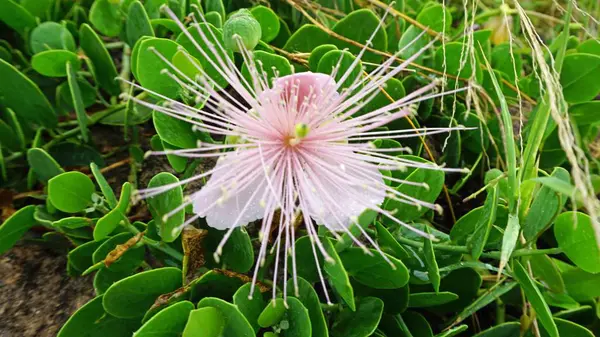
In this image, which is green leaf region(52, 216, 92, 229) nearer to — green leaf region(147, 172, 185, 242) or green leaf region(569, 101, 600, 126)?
green leaf region(147, 172, 185, 242)

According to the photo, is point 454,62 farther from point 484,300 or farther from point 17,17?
point 17,17

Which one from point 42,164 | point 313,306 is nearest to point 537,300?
point 313,306

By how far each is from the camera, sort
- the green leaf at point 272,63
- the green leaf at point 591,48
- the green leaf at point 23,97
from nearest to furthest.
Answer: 1. the green leaf at point 272,63
2. the green leaf at point 23,97
3. the green leaf at point 591,48

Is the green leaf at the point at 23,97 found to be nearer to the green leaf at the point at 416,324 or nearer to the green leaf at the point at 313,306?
the green leaf at the point at 313,306

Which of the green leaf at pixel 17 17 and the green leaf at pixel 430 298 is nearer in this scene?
the green leaf at pixel 430 298

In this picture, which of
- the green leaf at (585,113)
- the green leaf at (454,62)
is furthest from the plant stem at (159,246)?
the green leaf at (585,113)

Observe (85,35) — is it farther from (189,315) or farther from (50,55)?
(189,315)

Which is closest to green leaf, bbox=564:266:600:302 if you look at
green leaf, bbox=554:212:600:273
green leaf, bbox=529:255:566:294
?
green leaf, bbox=529:255:566:294
